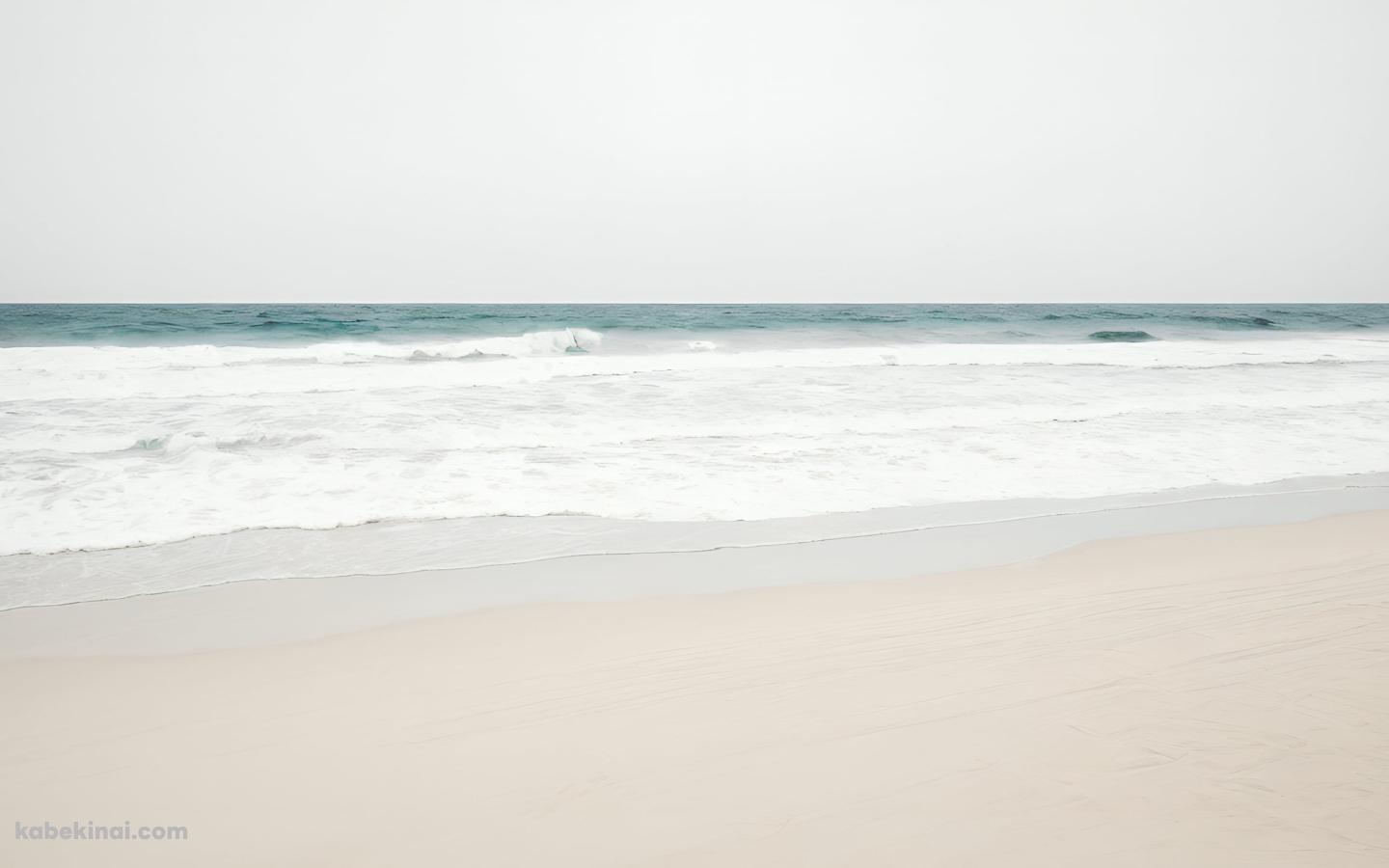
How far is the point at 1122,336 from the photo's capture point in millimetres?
27984

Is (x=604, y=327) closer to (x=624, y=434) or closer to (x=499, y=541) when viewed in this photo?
(x=624, y=434)

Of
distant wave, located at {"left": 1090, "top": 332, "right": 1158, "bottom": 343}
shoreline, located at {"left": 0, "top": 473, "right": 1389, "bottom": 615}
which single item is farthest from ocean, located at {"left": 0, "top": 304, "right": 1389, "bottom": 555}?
distant wave, located at {"left": 1090, "top": 332, "right": 1158, "bottom": 343}

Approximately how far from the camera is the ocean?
553 cm

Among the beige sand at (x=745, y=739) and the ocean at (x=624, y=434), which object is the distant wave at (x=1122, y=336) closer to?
the ocean at (x=624, y=434)

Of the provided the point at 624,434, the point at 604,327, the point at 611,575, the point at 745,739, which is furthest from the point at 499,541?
the point at 604,327

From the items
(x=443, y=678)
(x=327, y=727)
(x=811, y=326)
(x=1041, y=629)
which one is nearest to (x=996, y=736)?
(x=1041, y=629)

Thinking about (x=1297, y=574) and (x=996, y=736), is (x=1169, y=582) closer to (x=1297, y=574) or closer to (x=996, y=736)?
(x=1297, y=574)

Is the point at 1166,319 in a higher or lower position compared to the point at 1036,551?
higher

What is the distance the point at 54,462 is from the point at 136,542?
8.54 feet

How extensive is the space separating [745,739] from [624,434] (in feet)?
18.8

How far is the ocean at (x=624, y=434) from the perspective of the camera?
5.53 metres

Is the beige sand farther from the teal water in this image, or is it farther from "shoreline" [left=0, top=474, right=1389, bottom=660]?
the teal water

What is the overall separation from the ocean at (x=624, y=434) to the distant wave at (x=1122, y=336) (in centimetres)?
992

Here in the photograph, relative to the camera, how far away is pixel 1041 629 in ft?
11.1
